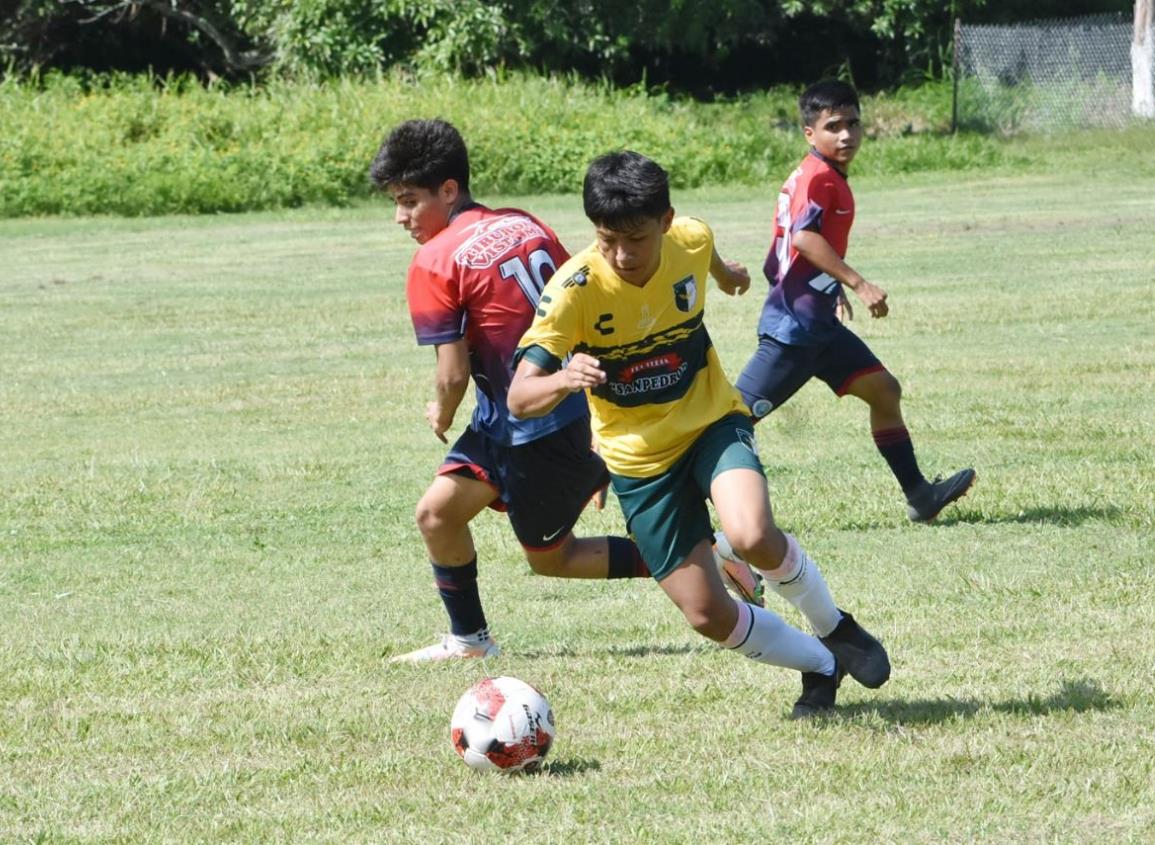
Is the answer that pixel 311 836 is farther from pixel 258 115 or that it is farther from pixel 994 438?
pixel 258 115

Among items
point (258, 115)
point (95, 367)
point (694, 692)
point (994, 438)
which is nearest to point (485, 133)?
point (258, 115)

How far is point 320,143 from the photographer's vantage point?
2855 centimetres

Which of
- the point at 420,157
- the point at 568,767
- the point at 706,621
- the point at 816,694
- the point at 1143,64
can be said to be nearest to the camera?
the point at 568,767

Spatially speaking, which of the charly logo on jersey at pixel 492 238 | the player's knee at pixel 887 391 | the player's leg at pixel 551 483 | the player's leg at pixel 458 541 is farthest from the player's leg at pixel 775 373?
the charly logo on jersey at pixel 492 238

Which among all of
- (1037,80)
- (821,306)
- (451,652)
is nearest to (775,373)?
(821,306)

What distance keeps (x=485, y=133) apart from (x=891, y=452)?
834 inches

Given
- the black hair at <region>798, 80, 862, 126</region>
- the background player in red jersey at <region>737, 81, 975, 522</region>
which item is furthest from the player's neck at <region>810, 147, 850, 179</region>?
the black hair at <region>798, 80, 862, 126</region>

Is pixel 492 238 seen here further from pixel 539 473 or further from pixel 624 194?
pixel 624 194

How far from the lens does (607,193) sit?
4.96 m

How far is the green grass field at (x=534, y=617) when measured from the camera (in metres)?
4.53

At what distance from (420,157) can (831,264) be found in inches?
96.7

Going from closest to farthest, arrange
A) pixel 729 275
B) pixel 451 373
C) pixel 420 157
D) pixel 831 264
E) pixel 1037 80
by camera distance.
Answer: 1. pixel 451 373
2. pixel 420 157
3. pixel 729 275
4. pixel 831 264
5. pixel 1037 80

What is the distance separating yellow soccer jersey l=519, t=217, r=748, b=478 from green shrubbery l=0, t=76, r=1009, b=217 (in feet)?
75.1

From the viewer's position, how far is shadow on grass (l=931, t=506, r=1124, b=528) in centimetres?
794
